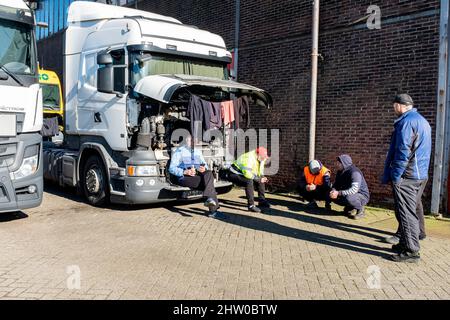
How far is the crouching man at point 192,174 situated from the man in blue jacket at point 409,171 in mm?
3204

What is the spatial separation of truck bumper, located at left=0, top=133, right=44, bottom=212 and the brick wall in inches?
225

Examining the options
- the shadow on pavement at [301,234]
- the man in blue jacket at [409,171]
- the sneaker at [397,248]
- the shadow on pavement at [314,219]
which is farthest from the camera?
the shadow on pavement at [314,219]

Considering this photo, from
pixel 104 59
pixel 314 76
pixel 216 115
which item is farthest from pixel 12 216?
pixel 314 76

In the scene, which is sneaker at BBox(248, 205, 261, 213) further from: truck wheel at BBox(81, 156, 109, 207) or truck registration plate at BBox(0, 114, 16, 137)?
truck registration plate at BBox(0, 114, 16, 137)

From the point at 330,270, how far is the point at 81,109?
6.00 meters

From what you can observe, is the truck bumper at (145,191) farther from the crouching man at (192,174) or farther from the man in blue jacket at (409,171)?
the man in blue jacket at (409,171)

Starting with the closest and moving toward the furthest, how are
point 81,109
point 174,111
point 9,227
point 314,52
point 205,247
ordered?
point 205,247 → point 9,227 → point 174,111 → point 81,109 → point 314,52

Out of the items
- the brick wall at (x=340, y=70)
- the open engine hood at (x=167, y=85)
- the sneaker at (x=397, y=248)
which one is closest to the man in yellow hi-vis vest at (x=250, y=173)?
the open engine hood at (x=167, y=85)

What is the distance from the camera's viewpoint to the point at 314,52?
9422mm

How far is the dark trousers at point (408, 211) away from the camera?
5.26 m

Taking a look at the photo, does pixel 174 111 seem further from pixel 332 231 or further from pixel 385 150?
pixel 385 150

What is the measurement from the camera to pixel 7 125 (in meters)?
6.46
